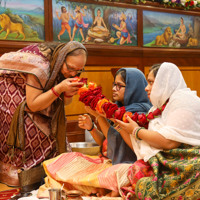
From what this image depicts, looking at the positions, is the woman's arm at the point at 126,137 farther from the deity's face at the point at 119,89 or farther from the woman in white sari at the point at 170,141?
the deity's face at the point at 119,89

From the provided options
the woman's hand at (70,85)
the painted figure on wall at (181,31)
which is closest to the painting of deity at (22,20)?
the woman's hand at (70,85)

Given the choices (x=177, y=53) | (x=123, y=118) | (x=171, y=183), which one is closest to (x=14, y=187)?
(x=123, y=118)

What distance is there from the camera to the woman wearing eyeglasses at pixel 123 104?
122 inches

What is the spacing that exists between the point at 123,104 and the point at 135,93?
0.68 feet

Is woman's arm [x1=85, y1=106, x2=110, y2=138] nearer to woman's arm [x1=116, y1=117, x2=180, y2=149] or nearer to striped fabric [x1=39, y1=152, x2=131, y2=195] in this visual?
striped fabric [x1=39, y1=152, x2=131, y2=195]

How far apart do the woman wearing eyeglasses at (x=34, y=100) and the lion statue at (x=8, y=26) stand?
184cm

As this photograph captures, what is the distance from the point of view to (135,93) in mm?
3205

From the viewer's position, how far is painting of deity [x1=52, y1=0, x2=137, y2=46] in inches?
226

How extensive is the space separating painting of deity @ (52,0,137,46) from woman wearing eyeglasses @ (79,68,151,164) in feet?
9.07

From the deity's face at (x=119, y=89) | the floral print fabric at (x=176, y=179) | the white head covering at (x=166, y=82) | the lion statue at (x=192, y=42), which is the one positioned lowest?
the floral print fabric at (x=176, y=179)

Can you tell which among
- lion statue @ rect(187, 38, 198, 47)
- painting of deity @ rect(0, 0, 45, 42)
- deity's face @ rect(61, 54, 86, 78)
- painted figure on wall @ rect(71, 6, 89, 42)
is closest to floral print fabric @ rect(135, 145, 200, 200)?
deity's face @ rect(61, 54, 86, 78)

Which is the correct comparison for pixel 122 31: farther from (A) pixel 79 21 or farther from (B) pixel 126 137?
(B) pixel 126 137

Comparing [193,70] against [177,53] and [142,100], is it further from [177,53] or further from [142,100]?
[142,100]

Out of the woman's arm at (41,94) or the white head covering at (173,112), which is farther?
the woman's arm at (41,94)
